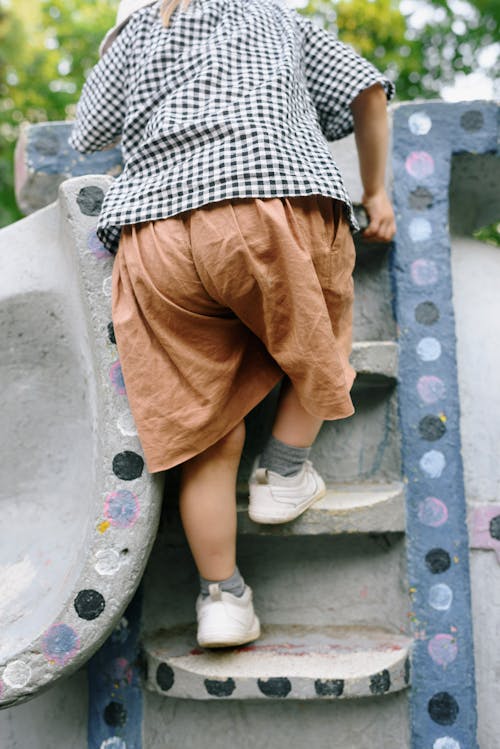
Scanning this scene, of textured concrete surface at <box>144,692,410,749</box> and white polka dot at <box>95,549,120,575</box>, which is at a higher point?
white polka dot at <box>95,549,120,575</box>

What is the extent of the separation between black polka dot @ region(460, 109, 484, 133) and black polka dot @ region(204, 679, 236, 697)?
134cm

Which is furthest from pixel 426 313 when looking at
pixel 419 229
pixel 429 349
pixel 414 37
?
pixel 414 37

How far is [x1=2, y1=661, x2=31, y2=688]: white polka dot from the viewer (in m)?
1.27

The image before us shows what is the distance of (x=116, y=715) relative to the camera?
1.52 meters

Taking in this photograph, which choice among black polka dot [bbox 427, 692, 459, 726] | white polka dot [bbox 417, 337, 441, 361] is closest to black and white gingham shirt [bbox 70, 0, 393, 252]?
white polka dot [bbox 417, 337, 441, 361]

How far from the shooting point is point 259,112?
1327 mm

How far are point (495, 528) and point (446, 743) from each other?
439mm

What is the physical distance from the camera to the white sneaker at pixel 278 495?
149cm

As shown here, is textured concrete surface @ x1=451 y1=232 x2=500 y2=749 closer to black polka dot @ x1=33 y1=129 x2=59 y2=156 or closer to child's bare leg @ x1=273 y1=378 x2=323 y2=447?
child's bare leg @ x1=273 y1=378 x2=323 y2=447

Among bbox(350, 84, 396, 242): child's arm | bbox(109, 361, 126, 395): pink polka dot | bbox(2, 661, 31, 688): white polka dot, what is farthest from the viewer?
bbox(350, 84, 396, 242): child's arm

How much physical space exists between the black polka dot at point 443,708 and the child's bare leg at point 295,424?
1.85 feet

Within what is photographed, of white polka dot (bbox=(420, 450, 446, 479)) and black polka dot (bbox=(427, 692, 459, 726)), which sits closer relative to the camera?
black polka dot (bbox=(427, 692, 459, 726))

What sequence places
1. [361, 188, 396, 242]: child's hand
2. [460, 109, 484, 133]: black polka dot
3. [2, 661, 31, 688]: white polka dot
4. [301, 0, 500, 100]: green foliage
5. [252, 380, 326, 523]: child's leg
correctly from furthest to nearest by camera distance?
[301, 0, 500, 100]: green foliage → [460, 109, 484, 133]: black polka dot → [361, 188, 396, 242]: child's hand → [252, 380, 326, 523]: child's leg → [2, 661, 31, 688]: white polka dot

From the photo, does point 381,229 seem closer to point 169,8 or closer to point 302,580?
point 169,8
